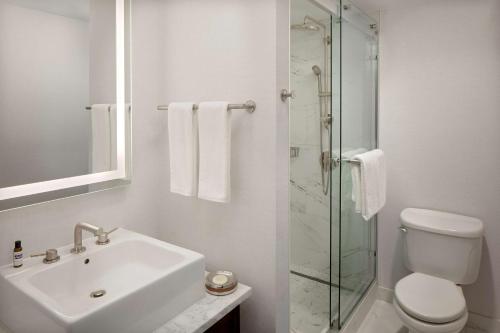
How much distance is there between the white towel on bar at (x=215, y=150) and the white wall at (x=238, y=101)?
0.29 feet

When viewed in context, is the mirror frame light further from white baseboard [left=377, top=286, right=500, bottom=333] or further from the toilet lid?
white baseboard [left=377, top=286, right=500, bottom=333]

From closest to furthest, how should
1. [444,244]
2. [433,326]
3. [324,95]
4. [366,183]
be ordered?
1. [433,326]
2. [324,95]
3. [366,183]
4. [444,244]

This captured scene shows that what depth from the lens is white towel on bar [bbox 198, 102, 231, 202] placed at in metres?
1.37

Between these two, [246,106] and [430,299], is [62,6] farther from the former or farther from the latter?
[430,299]

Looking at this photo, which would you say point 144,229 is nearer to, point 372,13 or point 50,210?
point 50,210

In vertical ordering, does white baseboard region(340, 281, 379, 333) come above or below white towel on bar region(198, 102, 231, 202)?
below

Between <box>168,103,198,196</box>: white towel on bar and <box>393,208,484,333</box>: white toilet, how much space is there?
4.43ft

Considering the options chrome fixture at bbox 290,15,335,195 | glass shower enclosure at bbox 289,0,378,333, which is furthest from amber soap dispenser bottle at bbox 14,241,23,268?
chrome fixture at bbox 290,15,335,195

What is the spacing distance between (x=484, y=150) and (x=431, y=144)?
302 mm

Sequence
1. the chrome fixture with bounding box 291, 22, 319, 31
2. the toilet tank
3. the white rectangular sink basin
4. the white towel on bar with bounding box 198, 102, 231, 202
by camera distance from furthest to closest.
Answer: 1. the toilet tank
2. the chrome fixture with bounding box 291, 22, 319, 31
3. the white towel on bar with bounding box 198, 102, 231, 202
4. the white rectangular sink basin

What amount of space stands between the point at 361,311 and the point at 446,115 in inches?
56.3

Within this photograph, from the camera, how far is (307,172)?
75.8 inches

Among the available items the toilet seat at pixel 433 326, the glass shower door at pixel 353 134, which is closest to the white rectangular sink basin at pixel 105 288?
the glass shower door at pixel 353 134

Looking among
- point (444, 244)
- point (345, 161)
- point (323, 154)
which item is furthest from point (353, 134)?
point (444, 244)
